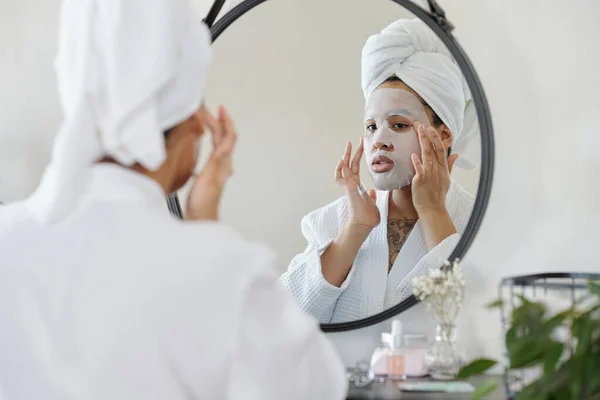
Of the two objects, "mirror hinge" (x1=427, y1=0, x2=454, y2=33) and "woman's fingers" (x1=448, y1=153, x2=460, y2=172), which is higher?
"mirror hinge" (x1=427, y1=0, x2=454, y2=33)

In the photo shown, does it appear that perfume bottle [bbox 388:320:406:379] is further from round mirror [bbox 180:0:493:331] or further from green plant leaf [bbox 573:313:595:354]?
green plant leaf [bbox 573:313:595:354]

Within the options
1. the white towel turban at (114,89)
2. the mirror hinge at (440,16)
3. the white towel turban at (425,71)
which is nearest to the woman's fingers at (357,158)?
the white towel turban at (425,71)

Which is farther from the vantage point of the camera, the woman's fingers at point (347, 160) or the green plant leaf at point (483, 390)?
the woman's fingers at point (347, 160)

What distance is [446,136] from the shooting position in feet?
4.92

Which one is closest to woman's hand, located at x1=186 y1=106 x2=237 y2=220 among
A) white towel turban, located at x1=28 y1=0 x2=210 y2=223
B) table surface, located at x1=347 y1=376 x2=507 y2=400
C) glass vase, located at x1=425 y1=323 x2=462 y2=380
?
white towel turban, located at x1=28 y1=0 x2=210 y2=223

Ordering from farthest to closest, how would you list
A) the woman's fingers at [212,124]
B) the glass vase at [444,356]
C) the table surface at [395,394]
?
the glass vase at [444,356] → the table surface at [395,394] → the woman's fingers at [212,124]

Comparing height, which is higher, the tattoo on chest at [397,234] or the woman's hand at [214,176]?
the woman's hand at [214,176]

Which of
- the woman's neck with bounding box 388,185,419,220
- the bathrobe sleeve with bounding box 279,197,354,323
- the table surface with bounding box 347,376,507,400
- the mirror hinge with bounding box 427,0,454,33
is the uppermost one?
the mirror hinge with bounding box 427,0,454,33

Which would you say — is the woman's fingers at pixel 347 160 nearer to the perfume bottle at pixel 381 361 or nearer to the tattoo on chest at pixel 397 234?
the tattoo on chest at pixel 397 234

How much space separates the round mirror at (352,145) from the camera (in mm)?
1495

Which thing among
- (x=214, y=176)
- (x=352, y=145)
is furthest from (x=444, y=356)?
(x=214, y=176)

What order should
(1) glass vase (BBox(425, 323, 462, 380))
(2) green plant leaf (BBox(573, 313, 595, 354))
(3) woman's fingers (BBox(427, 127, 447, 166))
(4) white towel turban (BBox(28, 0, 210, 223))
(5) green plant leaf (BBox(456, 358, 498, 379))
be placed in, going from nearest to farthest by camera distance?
(2) green plant leaf (BBox(573, 313, 595, 354)), (5) green plant leaf (BBox(456, 358, 498, 379)), (4) white towel turban (BBox(28, 0, 210, 223)), (1) glass vase (BBox(425, 323, 462, 380)), (3) woman's fingers (BBox(427, 127, 447, 166))

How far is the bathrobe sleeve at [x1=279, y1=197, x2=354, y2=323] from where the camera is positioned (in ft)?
5.17

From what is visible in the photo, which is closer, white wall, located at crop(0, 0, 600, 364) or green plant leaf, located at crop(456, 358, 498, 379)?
green plant leaf, located at crop(456, 358, 498, 379)
